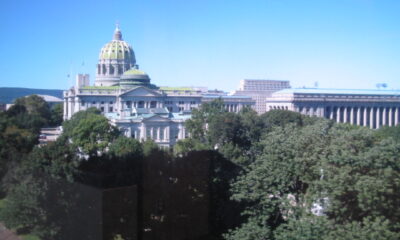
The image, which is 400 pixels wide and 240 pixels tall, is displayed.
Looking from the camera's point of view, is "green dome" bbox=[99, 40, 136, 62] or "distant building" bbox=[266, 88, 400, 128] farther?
"green dome" bbox=[99, 40, 136, 62]

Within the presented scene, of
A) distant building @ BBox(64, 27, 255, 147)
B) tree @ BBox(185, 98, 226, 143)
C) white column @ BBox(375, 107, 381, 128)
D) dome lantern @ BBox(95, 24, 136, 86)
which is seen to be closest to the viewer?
tree @ BBox(185, 98, 226, 143)

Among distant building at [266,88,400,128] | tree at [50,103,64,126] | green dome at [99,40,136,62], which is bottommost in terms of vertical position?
tree at [50,103,64,126]

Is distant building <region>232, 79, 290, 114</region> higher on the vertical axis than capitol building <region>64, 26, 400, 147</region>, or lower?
higher

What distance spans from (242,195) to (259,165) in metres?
0.97

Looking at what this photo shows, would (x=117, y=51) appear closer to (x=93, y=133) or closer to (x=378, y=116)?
(x=378, y=116)

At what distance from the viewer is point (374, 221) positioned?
806cm

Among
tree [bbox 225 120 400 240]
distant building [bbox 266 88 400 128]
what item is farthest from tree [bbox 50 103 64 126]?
tree [bbox 225 120 400 240]

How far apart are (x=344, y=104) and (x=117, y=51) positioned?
1158 inches

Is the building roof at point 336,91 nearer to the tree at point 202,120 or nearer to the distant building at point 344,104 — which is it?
the distant building at point 344,104

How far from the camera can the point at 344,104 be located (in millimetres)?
54219

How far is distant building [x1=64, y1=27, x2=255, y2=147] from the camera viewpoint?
121 ft

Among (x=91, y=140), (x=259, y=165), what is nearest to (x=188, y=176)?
(x=259, y=165)

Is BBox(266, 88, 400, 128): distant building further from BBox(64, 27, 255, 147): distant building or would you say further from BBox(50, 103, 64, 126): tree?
BBox(50, 103, 64, 126): tree

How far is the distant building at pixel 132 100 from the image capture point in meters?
36.8
